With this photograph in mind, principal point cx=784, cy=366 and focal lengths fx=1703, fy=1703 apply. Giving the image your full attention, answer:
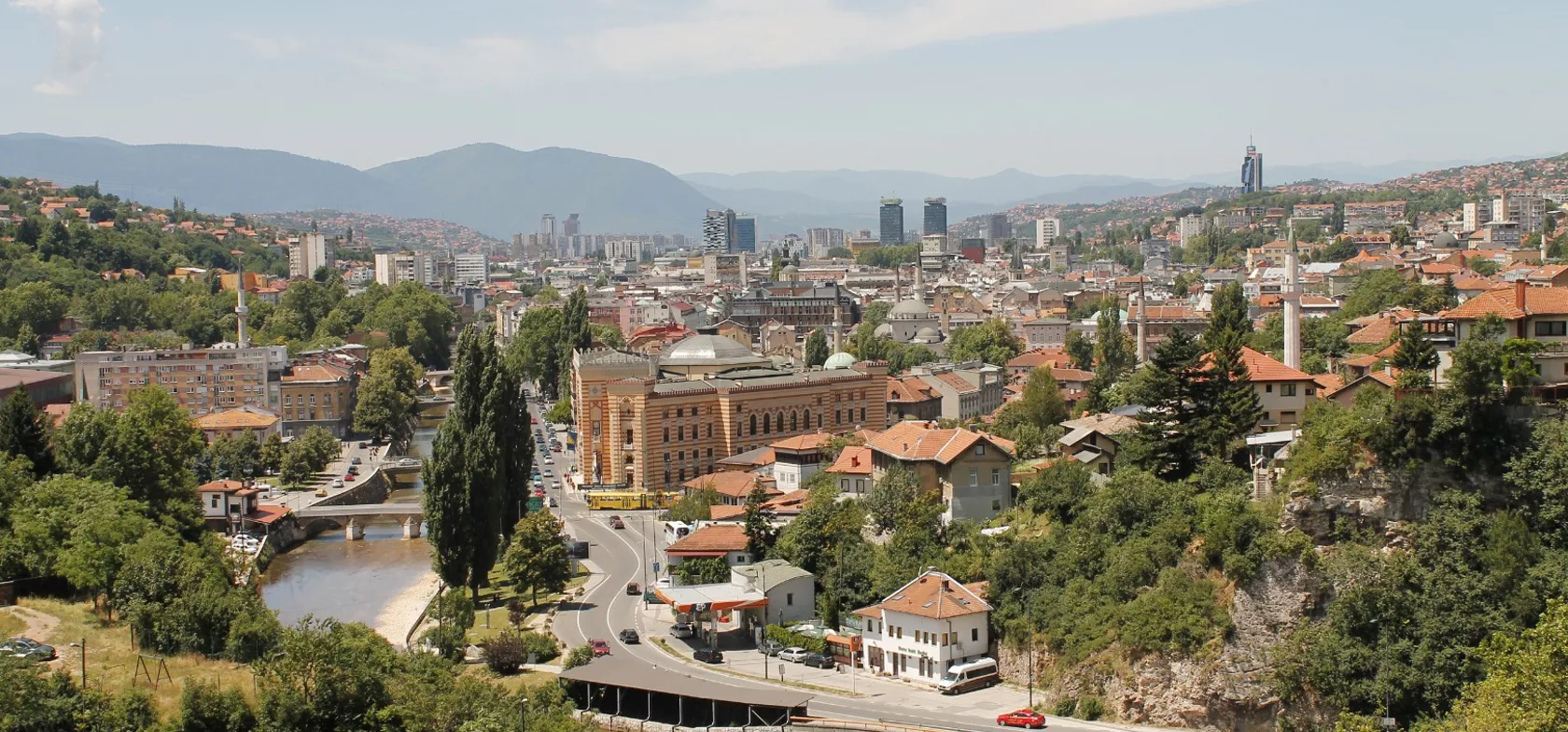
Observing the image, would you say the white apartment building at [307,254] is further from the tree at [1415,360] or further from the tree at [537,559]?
the tree at [1415,360]

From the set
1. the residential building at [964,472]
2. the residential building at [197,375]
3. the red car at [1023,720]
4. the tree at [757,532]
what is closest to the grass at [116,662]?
the tree at [757,532]

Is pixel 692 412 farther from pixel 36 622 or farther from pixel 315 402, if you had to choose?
pixel 315 402

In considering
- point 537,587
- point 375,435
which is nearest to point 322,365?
point 375,435

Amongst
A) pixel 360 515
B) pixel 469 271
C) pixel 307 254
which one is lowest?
pixel 360 515

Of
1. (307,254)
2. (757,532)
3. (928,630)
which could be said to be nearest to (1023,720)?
(928,630)

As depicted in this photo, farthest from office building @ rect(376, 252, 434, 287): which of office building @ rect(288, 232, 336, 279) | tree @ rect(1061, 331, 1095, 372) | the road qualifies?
the road

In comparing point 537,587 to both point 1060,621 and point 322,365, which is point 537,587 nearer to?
point 1060,621

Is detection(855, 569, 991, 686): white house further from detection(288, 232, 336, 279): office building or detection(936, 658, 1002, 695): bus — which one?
detection(288, 232, 336, 279): office building
